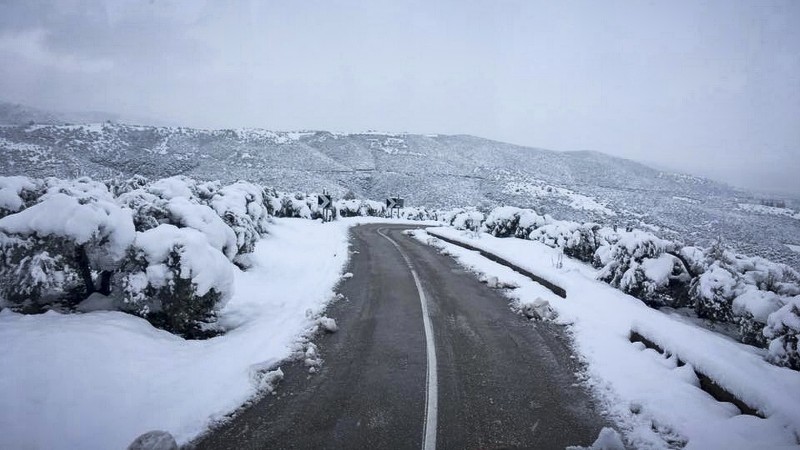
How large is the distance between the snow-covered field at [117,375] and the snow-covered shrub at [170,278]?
0.32 metres

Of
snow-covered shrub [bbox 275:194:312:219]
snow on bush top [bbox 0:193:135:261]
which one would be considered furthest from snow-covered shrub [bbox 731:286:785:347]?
snow-covered shrub [bbox 275:194:312:219]

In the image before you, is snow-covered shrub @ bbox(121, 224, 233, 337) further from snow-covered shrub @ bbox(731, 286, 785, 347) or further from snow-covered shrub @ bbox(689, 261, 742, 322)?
snow-covered shrub @ bbox(689, 261, 742, 322)

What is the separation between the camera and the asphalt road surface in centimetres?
396

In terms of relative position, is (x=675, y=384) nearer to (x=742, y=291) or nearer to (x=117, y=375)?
(x=742, y=291)

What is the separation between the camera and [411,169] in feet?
372

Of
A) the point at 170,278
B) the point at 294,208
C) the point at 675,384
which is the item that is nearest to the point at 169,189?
the point at 170,278

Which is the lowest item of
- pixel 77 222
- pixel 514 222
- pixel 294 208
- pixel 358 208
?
pixel 358 208

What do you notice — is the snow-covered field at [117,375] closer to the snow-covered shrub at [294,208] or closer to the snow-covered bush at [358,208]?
the snow-covered shrub at [294,208]

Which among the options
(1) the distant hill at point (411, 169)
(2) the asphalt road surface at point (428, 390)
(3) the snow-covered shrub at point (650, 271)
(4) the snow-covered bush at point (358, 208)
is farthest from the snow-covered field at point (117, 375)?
(1) the distant hill at point (411, 169)

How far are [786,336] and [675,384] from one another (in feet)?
8.76

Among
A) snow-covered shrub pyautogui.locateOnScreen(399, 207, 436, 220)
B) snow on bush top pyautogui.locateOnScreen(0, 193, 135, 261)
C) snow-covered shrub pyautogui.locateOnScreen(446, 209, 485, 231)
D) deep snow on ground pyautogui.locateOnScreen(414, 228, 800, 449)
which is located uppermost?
snow on bush top pyautogui.locateOnScreen(0, 193, 135, 261)

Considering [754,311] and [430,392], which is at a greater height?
[754,311]

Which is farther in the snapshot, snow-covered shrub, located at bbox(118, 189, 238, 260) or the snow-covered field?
snow-covered shrub, located at bbox(118, 189, 238, 260)

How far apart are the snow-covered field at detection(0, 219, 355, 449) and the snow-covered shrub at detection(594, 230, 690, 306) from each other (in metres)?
8.39
